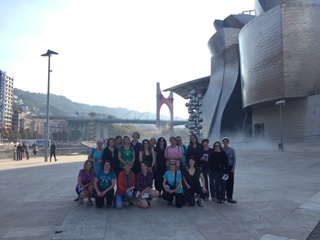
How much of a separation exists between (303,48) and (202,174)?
26502mm

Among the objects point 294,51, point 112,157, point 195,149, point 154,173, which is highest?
point 294,51

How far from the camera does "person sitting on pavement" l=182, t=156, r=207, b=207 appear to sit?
6176 mm

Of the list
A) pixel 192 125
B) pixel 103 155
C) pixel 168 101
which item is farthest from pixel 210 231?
pixel 168 101

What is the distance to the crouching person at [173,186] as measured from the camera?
6.06 metres

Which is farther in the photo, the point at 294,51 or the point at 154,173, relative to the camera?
the point at 294,51

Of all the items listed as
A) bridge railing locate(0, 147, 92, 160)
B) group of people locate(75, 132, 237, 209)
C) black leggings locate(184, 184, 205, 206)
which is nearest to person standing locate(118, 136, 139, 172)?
group of people locate(75, 132, 237, 209)

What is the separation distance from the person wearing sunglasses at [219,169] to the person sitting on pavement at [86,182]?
8.70ft

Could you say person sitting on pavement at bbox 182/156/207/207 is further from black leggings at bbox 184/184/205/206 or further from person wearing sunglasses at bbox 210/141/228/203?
person wearing sunglasses at bbox 210/141/228/203

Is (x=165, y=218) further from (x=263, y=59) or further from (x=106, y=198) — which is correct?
(x=263, y=59)

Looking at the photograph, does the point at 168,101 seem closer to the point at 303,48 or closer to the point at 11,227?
the point at 303,48

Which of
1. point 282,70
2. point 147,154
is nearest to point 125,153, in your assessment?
point 147,154

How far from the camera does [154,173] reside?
22.6 feet

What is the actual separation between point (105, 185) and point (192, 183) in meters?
1.79

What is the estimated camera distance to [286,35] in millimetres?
28750
